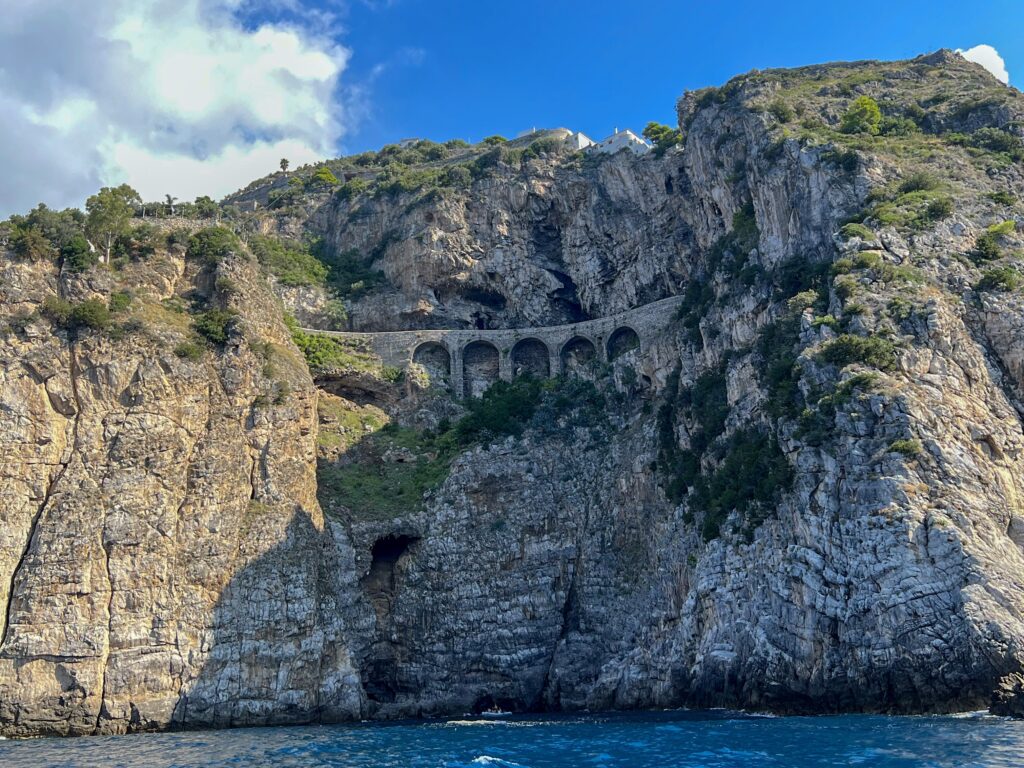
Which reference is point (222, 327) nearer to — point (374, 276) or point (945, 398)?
point (374, 276)

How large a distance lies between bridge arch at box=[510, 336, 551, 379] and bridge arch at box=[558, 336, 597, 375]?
93 centimetres

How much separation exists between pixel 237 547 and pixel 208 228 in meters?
18.0

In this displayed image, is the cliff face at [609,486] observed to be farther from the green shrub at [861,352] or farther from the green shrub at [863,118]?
the green shrub at [863,118]

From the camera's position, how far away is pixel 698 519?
42125 mm

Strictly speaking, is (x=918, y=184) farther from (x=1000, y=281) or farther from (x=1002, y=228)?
(x=1000, y=281)

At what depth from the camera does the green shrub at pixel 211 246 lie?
48.7 metres

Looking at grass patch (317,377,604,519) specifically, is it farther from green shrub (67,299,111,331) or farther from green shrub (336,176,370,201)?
green shrub (336,176,370,201)

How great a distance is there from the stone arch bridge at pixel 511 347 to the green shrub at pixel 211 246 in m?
7.80

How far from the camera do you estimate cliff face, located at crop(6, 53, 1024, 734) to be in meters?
33.4

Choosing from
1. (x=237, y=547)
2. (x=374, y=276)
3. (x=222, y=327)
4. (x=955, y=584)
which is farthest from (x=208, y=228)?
(x=955, y=584)

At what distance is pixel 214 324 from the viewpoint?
45.9 meters

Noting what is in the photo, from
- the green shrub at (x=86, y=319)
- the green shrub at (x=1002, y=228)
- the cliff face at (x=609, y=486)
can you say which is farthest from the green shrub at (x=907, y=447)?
the green shrub at (x=86, y=319)

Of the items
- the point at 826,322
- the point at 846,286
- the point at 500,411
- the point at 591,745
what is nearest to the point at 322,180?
the point at 500,411

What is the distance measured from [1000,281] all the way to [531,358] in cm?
2597
